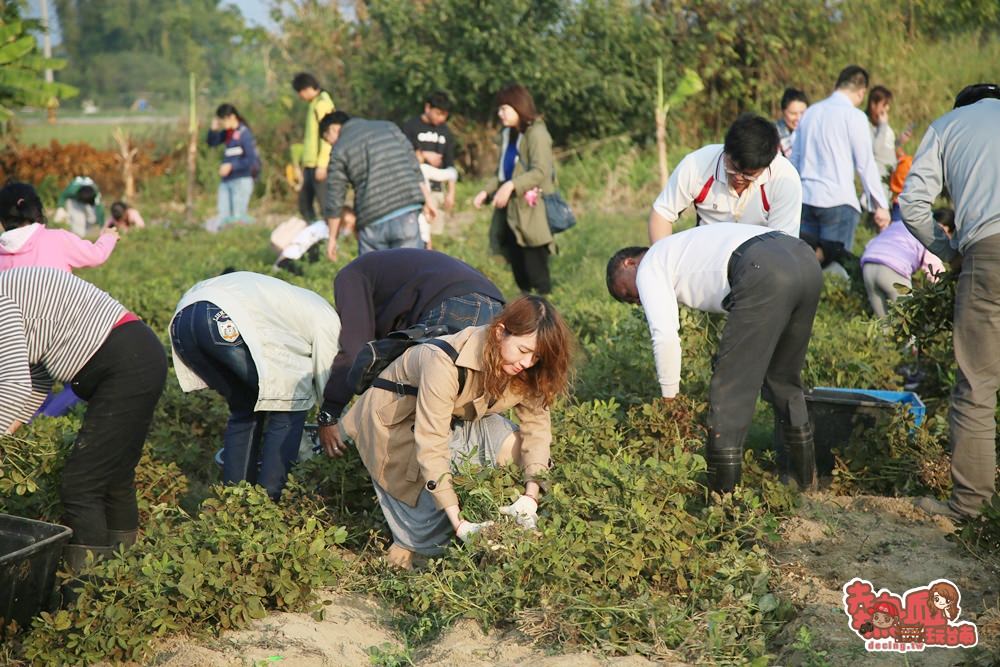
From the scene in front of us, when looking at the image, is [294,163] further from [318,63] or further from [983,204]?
[983,204]

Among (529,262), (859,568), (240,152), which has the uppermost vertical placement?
(240,152)

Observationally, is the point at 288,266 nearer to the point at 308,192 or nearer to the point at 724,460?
the point at 308,192

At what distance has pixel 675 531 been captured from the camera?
4.24 meters

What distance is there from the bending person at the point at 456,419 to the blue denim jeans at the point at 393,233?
330 cm

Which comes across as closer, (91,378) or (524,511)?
(524,511)

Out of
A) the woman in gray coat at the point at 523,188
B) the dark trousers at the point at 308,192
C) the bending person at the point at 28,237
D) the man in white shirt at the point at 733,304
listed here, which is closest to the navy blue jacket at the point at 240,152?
the dark trousers at the point at 308,192

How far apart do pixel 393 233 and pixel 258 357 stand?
3.12m

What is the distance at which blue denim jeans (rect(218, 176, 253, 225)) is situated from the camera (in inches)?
601

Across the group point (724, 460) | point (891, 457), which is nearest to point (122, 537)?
point (724, 460)

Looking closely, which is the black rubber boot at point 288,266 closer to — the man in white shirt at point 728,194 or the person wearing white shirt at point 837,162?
the person wearing white shirt at point 837,162

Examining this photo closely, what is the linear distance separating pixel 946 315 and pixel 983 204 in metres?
0.74

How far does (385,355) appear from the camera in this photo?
451 cm

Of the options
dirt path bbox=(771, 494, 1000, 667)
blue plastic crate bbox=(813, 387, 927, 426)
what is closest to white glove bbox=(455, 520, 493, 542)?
dirt path bbox=(771, 494, 1000, 667)

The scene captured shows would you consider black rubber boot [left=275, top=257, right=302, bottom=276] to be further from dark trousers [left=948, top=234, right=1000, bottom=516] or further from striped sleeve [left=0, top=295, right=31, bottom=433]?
dark trousers [left=948, top=234, right=1000, bottom=516]
